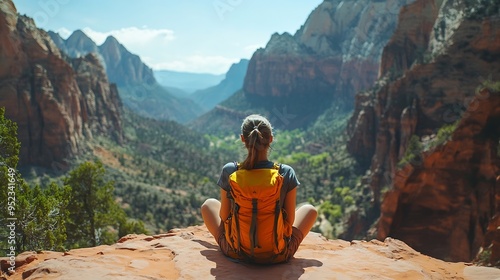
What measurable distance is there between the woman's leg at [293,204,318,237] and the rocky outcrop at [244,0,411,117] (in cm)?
13315

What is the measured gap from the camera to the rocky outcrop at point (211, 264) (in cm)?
578

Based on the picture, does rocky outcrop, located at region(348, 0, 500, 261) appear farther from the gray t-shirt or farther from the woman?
the gray t-shirt

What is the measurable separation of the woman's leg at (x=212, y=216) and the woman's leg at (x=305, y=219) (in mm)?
1356

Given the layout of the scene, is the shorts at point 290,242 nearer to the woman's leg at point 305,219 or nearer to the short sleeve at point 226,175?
the woman's leg at point 305,219

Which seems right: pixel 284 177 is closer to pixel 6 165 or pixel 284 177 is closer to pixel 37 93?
pixel 6 165

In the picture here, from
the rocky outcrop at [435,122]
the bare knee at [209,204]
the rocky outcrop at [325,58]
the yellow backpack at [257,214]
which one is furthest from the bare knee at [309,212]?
the rocky outcrop at [325,58]

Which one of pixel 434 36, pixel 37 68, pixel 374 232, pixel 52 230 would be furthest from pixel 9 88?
pixel 434 36

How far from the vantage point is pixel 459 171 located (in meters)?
23.8

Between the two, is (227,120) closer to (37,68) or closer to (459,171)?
(37,68)

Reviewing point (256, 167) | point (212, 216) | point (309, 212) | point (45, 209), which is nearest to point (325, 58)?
point (45, 209)

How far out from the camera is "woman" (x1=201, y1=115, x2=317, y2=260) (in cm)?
579

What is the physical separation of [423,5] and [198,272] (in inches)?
2187

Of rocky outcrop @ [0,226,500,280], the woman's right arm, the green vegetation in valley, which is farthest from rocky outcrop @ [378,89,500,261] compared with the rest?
the green vegetation in valley

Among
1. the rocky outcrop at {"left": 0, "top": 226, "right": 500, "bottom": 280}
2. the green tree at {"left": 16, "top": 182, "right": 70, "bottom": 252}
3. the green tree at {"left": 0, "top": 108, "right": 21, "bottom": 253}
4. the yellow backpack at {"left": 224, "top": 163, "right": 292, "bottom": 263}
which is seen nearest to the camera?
the yellow backpack at {"left": 224, "top": 163, "right": 292, "bottom": 263}
